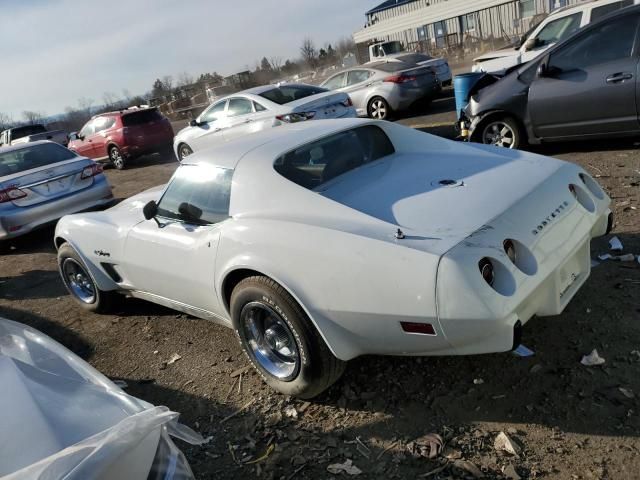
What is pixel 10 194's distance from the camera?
24.2 ft

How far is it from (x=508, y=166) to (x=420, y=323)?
1427 millimetres

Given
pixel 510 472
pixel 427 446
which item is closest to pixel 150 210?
pixel 427 446

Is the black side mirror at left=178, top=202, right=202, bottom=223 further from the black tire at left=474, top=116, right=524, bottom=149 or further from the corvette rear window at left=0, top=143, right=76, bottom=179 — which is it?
the corvette rear window at left=0, top=143, right=76, bottom=179

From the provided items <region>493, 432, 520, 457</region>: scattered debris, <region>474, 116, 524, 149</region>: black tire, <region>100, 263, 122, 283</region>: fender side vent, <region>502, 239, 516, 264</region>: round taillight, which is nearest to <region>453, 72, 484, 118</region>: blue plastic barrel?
<region>474, 116, 524, 149</region>: black tire

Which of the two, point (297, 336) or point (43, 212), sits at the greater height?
point (43, 212)

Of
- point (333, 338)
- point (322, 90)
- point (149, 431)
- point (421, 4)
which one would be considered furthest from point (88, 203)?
point (421, 4)

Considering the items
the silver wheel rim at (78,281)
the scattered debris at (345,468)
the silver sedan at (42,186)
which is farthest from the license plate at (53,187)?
the scattered debris at (345,468)

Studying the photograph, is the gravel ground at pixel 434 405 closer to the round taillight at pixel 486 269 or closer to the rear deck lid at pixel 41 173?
the round taillight at pixel 486 269

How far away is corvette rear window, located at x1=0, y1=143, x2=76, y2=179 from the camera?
7.86m

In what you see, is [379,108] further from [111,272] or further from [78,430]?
[78,430]

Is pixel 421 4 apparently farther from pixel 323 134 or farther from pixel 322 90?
pixel 323 134

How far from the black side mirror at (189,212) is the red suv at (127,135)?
11720 millimetres

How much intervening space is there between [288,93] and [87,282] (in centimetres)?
644

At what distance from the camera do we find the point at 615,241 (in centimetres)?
420
